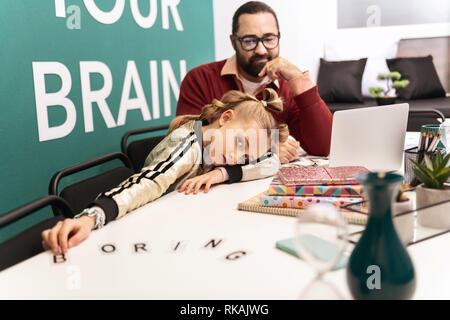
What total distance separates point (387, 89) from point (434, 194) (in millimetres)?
3166

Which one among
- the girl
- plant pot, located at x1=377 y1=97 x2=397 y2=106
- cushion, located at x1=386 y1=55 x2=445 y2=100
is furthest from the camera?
cushion, located at x1=386 y1=55 x2=445 y2=100

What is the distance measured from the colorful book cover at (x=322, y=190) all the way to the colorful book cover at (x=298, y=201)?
0.01m

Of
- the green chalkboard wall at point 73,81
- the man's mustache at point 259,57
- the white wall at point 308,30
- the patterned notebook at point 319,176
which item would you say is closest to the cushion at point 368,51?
the white wall at point 308,30

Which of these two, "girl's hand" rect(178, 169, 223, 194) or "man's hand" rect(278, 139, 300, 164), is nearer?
"girl's hand" rect(178, 169, 223, 194)

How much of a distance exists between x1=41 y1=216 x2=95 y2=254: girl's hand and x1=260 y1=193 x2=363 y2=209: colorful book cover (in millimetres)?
404

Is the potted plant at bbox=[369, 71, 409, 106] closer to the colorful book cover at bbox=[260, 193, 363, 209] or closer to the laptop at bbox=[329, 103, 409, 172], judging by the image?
the laptop at bbox=[329, 103, 409, 172]

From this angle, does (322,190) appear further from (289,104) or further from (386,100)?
(386,100)

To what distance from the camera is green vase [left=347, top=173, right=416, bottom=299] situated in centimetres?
55

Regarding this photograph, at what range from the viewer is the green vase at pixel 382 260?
1.80 ft

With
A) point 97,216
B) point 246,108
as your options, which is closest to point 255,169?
point 246,108

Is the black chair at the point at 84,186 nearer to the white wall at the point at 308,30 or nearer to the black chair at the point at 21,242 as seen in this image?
the black chair at the point at 21,242

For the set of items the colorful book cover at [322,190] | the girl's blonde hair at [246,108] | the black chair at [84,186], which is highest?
the girl's blonde hair at [246,108]

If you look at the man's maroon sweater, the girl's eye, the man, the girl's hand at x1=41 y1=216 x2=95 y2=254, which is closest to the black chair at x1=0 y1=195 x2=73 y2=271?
the girl's hand at x1=41 y1=216 x2=95 y2=254

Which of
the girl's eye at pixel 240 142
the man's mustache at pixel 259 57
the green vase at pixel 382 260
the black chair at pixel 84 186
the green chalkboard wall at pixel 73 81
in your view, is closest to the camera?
the green vase at pixel 382 260
